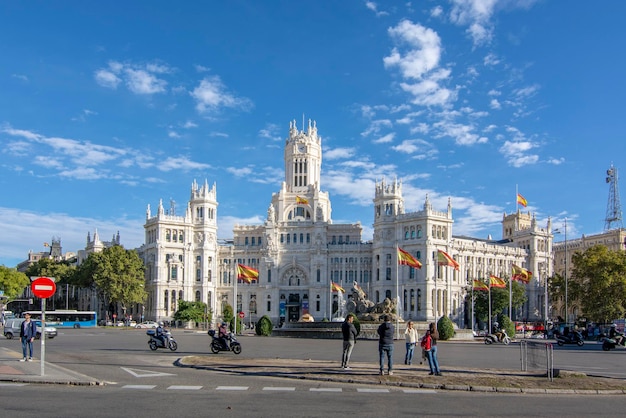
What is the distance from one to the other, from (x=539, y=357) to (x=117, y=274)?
333ft

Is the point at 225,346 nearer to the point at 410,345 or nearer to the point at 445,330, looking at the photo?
the point at 410,345

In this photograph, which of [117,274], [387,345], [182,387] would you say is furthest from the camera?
[117,274]

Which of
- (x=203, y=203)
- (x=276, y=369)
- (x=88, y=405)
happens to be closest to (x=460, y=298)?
(x=203, y=203)

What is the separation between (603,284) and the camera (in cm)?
9106

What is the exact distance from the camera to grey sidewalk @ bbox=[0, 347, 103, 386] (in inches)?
909

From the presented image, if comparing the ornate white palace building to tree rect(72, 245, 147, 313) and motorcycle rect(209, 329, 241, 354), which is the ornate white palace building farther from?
motorcycle rect(209, 329, 241, 354)

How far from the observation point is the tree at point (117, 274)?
388 ft

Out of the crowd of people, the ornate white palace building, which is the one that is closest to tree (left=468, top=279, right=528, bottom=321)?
the ornate white palace building

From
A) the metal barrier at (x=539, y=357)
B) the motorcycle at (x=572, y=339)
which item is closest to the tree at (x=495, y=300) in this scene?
the motorcycle at (x=572, y=339)

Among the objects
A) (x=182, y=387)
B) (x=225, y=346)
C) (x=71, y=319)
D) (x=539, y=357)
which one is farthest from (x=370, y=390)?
(x=71, y=319)

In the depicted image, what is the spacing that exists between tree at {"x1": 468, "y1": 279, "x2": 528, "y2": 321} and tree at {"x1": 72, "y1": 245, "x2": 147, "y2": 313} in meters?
57.1

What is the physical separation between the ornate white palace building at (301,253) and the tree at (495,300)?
25.2 ft

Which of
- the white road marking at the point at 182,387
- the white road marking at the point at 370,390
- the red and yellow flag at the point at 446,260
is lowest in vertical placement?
the white road marking at the point at 370,390

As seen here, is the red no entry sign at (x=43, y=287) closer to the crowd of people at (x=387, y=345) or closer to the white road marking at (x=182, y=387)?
the white road marking at (x=182, y=387)
